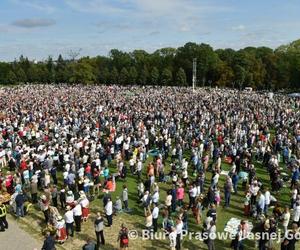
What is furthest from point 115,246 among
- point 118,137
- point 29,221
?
point 118,137

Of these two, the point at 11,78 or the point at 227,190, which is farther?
the point at 11,78

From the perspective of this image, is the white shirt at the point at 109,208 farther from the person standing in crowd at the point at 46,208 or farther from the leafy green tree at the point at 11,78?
the leafy green tree at the point at 11,78

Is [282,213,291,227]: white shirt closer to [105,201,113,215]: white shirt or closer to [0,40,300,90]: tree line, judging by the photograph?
[105,201,113,215]: white shirt

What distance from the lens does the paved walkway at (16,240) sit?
13.4 m

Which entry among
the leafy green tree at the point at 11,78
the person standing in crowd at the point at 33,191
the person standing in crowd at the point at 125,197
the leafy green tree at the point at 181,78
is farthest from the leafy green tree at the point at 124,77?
the person standing in crowd at the point at 125,197

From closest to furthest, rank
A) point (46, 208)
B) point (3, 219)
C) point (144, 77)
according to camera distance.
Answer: point (3, 219) → point (46, 208) → point (144, 77)

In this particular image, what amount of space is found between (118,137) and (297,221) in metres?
12.7

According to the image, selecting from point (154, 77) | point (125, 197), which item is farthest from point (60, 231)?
point (154, 77)

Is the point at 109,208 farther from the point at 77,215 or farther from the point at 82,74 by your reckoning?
the point at 82,74

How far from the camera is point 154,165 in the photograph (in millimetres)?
20328

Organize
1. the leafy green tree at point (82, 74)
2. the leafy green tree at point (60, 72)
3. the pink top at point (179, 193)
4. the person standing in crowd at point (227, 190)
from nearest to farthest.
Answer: the pink top at point (179, 193)
the person standing in crowd at point (227, 190)
the leafy green tree at point (82, 74)
the leafy green tree at point (60, 72)

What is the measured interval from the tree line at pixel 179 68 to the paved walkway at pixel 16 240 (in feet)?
228

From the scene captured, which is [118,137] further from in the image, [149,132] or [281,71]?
[281,71]

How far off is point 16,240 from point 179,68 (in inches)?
3063
